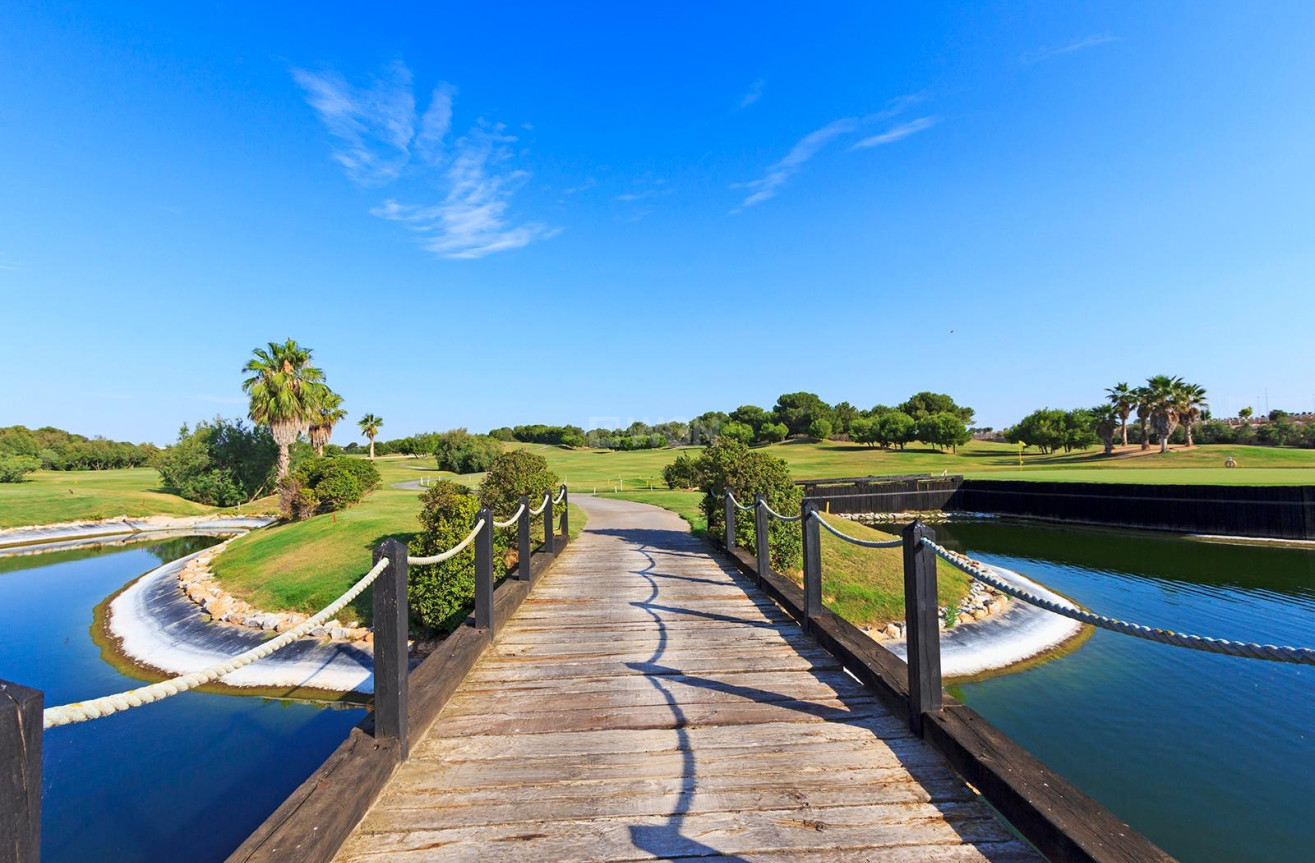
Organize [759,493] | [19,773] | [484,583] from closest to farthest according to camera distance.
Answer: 1. [19,773]
2. [484,583]
3. [759,493]

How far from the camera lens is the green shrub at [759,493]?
34.1 ft

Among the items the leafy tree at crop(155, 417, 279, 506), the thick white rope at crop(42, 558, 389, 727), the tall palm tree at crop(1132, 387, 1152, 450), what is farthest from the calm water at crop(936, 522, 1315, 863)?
the tall palm tree at crop(1132, 387, 1152, 450)

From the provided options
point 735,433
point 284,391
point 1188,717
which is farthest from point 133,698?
point 284,391

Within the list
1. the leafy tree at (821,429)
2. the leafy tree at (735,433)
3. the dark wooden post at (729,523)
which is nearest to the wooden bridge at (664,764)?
the dark wooden post at (729,523)

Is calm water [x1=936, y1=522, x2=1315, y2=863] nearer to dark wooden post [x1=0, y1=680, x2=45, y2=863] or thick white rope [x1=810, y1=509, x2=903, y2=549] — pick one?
thick white rope [x1=810, y1=509, x2=903, y2=549]

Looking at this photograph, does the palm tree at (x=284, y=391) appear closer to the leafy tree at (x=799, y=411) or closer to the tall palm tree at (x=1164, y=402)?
the tall palm tree at (x=1164, y=402)

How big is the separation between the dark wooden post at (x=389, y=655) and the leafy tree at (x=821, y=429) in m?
77.2

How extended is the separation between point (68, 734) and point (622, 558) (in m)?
8.37

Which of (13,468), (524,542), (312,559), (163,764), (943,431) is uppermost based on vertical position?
(943,431)

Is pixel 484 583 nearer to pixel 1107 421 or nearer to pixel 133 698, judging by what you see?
pixel 133 698

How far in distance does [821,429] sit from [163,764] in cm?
7492

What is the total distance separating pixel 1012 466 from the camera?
46.5 metres

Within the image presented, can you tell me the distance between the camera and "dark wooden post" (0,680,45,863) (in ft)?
4.42

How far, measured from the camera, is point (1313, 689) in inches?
362
